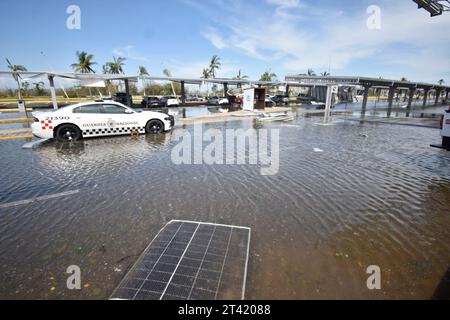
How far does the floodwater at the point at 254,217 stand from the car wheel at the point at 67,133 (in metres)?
1.89

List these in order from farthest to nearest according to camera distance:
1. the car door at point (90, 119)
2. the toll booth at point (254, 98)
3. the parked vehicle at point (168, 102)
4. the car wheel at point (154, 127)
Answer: the parked vehicle at point (168, 102)
the toll booth at point (254, 98)
the car wheel at point (154, 127)
the car door at point (90, 119)

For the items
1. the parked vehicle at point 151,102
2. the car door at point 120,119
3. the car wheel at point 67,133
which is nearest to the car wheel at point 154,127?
the car door at point 120,119

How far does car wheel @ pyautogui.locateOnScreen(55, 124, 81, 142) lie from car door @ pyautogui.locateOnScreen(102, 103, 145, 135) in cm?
117

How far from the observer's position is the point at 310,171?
6176 millimetres

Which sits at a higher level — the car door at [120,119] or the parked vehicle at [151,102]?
the parked vehicle at [151,102]

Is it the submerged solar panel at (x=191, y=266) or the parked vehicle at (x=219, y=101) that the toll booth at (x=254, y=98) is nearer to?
the parked vehicle at (x=219, y=101)

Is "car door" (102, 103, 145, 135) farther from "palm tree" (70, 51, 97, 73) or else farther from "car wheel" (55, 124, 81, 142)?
"palm tree" (70, 51, 97, 73)

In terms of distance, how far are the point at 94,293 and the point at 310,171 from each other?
5.41m

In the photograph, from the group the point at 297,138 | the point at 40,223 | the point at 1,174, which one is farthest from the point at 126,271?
the point at 297,138

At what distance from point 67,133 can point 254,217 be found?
890 centimetres

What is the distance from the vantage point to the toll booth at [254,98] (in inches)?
961

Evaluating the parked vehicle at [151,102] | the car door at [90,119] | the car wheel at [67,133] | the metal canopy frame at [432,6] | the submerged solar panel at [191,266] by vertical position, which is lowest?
the submerged solar panel at [191,266]

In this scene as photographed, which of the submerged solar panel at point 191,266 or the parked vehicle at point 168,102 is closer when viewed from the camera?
the submerged solar panel at point 191,266
